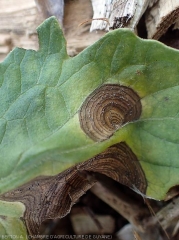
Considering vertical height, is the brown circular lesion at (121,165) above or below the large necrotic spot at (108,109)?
below

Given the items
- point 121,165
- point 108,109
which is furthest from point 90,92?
point 121,165

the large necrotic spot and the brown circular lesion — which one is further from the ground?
the large necrotic spot

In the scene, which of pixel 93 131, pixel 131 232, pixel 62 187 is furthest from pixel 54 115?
pixel 131 232

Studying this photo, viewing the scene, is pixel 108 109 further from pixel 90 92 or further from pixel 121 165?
pixel 121 165

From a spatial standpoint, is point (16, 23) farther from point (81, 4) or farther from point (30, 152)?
point (30, 152)
